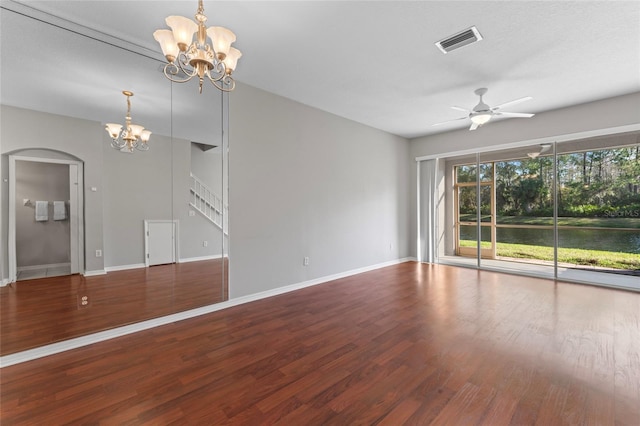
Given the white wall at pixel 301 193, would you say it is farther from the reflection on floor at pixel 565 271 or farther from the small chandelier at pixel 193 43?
the reflection on floor at pixel 565 271

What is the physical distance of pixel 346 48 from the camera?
2865mm

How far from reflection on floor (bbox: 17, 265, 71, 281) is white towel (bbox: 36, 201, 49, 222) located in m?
0.49

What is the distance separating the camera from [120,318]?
279 centimetres

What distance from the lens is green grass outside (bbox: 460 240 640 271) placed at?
4.43 metres

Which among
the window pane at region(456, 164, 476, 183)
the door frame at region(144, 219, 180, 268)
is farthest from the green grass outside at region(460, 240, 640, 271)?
the door frame at region(144, 219, 180, 268)

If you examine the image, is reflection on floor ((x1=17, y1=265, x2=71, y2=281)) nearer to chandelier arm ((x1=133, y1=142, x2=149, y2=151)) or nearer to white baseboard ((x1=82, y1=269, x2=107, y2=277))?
white baseboard ((x1=82, y1=269, x2=107, y2=277))

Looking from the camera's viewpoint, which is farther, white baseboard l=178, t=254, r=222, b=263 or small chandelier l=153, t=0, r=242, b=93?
white baseboard l=178, t=254, r=222, b=263

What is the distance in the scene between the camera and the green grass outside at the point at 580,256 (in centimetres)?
443

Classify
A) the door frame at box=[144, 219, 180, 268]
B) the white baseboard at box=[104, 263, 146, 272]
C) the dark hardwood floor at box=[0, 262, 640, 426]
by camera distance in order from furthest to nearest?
the door frame at box=[144, 219, 180, 268] < the white baseboard at box=[104, 263, 146, 272] < the dark hardwood floor at box=[0, 262, 640, 426]

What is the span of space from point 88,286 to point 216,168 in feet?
6.21

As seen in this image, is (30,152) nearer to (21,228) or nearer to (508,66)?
(21,228)

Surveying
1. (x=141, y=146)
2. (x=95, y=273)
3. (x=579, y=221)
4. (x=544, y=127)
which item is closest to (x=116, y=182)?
(x=141, y=146)

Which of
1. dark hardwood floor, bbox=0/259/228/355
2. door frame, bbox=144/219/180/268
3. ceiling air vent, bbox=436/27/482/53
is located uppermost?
ceiling air vent, bbox=436/27/482/53

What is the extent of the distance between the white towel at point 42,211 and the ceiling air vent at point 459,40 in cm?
441
